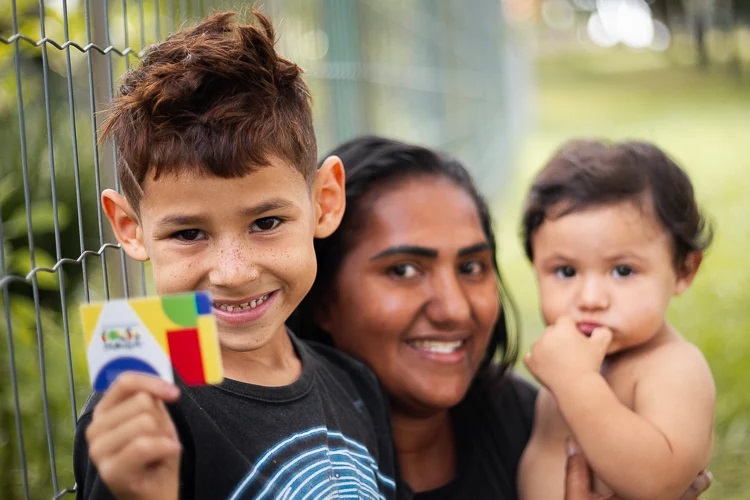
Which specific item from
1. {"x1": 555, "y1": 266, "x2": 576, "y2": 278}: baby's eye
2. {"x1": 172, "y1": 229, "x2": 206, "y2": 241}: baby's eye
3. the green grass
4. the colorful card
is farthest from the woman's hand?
the green grass

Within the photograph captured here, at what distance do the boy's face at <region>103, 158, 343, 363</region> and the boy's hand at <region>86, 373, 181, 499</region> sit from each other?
0.35 m

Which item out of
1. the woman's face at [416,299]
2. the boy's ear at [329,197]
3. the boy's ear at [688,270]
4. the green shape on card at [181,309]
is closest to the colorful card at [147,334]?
the green shape on card at [181,309]

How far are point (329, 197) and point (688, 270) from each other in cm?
101

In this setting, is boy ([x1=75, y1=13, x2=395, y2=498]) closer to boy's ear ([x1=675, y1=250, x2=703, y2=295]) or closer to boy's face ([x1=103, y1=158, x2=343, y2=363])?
boy's face ([x1=103, y1=158, x2=343, y2=363])

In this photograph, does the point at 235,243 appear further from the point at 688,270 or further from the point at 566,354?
the point at 688,270

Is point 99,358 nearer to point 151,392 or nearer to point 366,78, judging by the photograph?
point 151,392

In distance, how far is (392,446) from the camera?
225 cm

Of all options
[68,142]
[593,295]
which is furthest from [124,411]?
[68,142]

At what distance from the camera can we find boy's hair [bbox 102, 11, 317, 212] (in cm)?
175

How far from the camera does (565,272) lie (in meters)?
2.57

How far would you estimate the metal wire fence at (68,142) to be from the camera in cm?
202

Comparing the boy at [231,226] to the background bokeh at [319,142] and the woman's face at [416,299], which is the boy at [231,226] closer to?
the background bokeh at [319,142]

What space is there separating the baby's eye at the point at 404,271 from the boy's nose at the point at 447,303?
0.05m

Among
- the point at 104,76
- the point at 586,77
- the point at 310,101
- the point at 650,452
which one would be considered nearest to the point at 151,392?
the point at 310,101
